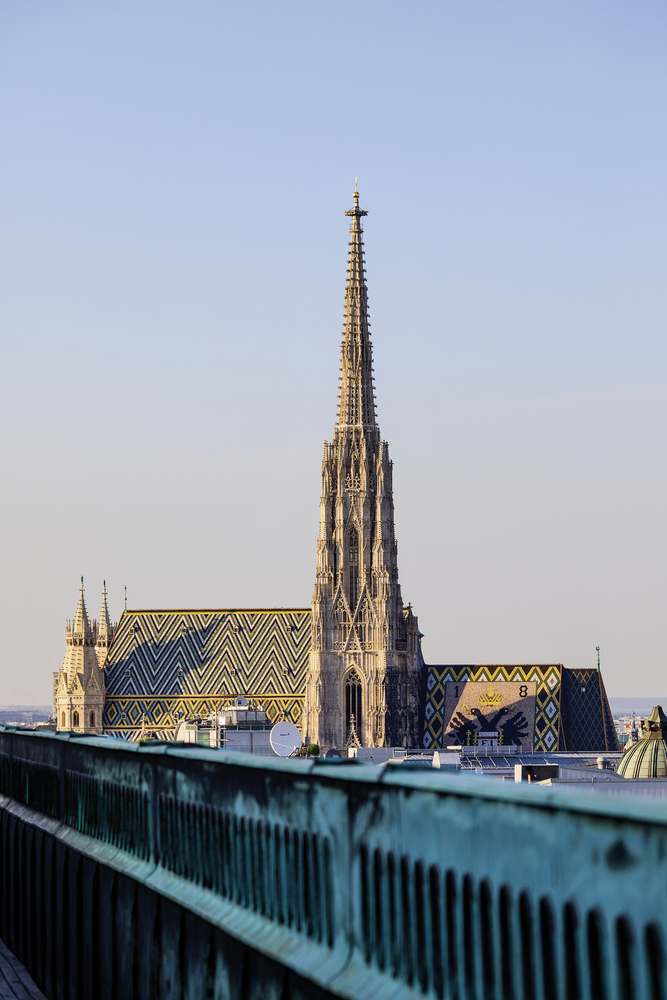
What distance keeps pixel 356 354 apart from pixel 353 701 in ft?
88.9

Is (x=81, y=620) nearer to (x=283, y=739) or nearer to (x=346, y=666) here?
(x=346, y=666)

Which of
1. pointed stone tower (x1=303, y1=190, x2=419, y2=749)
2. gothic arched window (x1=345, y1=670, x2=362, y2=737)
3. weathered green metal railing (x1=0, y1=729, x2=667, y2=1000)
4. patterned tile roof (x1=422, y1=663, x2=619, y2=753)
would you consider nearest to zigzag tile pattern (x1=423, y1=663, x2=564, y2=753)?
patterned tile roof (x1=422, y1=663, x2=619, y2=753)

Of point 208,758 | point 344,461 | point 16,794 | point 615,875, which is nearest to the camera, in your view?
point 615,875

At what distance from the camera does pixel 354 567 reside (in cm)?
13375

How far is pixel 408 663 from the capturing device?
137250mm

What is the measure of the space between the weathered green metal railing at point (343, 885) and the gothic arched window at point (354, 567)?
378 feet

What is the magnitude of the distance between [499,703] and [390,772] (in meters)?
140

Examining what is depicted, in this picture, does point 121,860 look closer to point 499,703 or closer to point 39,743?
point 39,743

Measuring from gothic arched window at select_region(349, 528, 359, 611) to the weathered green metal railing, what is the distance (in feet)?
378

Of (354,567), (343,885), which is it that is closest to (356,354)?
(354,567)

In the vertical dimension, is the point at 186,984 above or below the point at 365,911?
below

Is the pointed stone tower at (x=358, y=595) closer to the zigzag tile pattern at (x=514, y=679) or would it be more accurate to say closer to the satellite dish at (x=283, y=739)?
the zigzag tile pattern at (x=514, y=679)

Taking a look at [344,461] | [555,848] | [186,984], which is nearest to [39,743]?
[186,984]

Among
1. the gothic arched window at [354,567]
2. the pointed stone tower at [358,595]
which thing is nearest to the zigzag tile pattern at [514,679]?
the pointed stone tower at [358,595]
